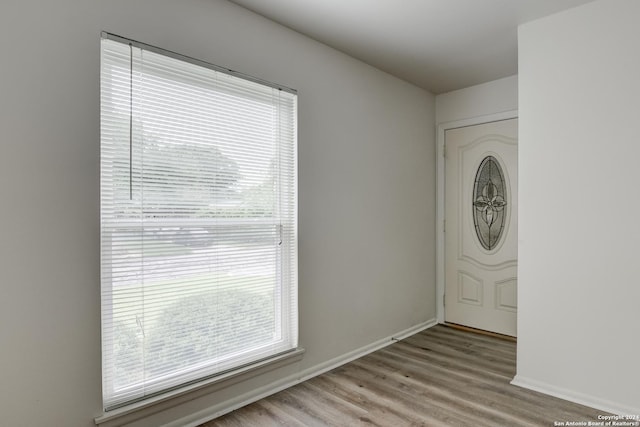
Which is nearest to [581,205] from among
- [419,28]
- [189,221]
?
[419,28]

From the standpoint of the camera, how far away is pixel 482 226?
13.0ft

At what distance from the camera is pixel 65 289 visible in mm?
1770

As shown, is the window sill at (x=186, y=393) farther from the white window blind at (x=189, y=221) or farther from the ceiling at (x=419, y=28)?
the ceiling at (x=419, y=28)

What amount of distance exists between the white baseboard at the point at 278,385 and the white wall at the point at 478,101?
235 centimetres

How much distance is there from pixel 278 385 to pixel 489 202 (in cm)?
273

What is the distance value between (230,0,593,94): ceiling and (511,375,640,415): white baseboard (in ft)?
8.20

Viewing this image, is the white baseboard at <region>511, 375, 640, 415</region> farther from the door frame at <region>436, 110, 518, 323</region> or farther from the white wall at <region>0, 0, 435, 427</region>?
the door frame at <region>436, 110, 518, 323</region>

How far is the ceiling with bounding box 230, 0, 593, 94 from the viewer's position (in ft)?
7.93

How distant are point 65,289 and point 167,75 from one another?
1.21 m

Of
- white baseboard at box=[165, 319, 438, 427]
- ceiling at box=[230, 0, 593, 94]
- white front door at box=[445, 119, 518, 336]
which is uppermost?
ceiling at box=[230, 0, 593, 94]

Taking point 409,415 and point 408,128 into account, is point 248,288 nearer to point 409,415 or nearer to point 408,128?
point 409,415

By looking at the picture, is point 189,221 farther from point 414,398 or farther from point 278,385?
point 414,398

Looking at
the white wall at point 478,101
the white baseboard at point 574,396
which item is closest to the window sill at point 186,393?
the white baseboard at point 574,396

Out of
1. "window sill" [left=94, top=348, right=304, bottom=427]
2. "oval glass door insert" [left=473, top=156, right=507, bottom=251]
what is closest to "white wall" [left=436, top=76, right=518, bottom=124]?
"oval glass door insert" [left=473, top=156, right=507, bottom=251]
